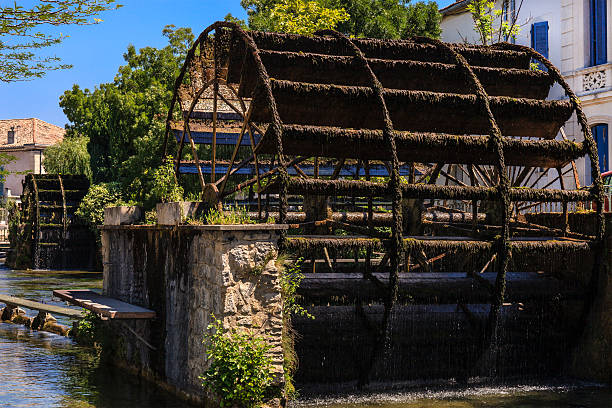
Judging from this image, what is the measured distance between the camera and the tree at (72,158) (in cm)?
3684

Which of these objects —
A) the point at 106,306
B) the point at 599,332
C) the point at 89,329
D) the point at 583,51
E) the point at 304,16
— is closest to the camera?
the point at 106,306

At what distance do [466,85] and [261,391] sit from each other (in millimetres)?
7118

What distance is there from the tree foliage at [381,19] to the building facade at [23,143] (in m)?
35.9

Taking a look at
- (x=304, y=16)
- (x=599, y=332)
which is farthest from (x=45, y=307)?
(x=304, y=16)

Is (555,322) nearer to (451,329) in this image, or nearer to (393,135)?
(451,329)

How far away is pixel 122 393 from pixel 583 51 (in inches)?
600

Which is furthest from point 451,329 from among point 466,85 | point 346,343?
point 466,85

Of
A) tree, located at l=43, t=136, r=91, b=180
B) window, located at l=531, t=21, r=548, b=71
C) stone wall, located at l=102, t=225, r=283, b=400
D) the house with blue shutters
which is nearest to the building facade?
tree, located at l=43, t=136, r=91, b=180

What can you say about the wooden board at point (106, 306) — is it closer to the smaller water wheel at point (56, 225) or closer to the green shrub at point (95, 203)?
the green shrub at point (95, 203)

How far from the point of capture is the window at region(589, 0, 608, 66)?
19.7 meters

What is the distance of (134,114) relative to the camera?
3186cm

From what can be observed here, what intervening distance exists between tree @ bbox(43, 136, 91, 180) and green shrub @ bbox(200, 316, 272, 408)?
29329 millimetres

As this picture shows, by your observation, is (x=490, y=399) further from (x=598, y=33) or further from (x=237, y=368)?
(x=598, y=33)

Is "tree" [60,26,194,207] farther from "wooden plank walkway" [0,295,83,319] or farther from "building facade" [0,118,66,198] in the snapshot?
"building facade" [0,118,66,198]
